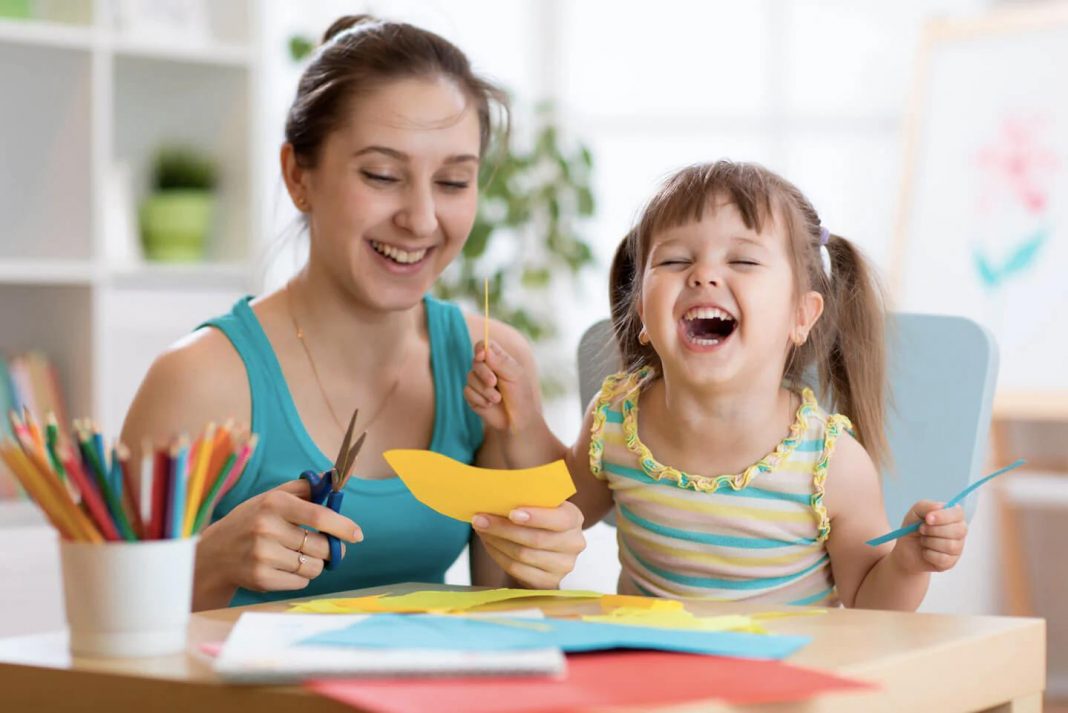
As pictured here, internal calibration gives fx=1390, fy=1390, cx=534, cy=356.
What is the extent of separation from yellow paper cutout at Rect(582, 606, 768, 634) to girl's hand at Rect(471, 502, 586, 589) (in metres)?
0.15

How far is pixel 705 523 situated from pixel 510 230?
7.24 feet

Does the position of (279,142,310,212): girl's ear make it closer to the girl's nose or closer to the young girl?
the young girl

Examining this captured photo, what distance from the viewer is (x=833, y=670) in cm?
86

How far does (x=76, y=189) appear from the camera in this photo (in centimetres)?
285

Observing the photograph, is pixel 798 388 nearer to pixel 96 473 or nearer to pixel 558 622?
pixel 558 622

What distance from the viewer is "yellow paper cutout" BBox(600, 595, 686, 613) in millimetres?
1062

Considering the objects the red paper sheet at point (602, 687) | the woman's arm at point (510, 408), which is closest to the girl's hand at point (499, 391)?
the woman's arm at point (510, 408)

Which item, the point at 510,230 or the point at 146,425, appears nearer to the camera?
the point at 146,425

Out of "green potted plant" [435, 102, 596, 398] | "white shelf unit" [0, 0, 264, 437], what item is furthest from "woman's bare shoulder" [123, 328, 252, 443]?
"green potted plant" [435, 102, 596, 398]

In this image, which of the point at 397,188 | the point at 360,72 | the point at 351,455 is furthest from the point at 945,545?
the point at 360,72

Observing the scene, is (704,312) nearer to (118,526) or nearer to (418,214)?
(418,214)

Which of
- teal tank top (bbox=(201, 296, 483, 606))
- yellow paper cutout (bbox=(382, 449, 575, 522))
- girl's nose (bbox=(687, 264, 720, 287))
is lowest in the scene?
teal tank top (bbox=(201, 296, 483, 606))

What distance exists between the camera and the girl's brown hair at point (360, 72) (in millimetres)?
1658

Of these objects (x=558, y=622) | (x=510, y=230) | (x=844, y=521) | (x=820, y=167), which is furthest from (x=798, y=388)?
(x=820, y=167)
